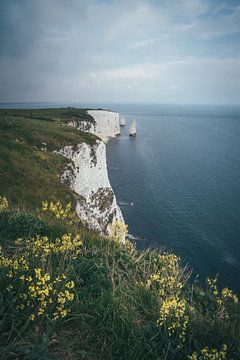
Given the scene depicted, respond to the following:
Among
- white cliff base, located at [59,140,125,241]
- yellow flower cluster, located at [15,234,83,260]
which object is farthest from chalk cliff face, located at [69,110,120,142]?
yellow flower cluster, located at [15,234,83,260]

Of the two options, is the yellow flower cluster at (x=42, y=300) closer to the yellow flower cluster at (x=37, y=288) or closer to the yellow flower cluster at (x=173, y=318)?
the yellow flower cluster at (x=37, y=288)

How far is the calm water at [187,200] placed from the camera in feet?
136

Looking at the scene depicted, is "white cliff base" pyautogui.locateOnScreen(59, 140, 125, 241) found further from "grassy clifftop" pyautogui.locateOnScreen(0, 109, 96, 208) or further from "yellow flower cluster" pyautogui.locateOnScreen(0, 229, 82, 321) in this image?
"yellow flower cluster" pyautogui.locateOnScreen(0, 229, 82, 321)

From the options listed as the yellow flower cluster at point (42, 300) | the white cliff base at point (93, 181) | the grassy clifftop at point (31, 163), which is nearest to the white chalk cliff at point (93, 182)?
the white cliff base at point (93, 181)

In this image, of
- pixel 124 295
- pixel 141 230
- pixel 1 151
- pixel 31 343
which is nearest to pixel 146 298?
pixel 124 295

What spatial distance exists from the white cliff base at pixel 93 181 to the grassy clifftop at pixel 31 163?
135 centimetres

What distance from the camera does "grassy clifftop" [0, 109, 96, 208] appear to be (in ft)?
64.4

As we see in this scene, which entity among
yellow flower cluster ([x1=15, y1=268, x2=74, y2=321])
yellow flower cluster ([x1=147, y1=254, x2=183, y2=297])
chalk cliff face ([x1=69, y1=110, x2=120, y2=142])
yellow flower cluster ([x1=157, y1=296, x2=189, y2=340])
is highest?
chalk cliff face ([x1=69, y1=110, x2=120, y2=142])

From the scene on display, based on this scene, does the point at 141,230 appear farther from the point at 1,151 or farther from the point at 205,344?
the point at 205,344

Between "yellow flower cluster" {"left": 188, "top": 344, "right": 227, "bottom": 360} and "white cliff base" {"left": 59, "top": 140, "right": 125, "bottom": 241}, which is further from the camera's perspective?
"white cliff base" {"left": 59, "top": 140, "right": 125, "bottom": 241}

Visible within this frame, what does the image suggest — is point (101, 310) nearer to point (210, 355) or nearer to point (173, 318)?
point (173, 318)

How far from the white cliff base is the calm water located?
30.8ft

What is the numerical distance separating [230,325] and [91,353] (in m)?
2.37

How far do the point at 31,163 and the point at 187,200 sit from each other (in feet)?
145
